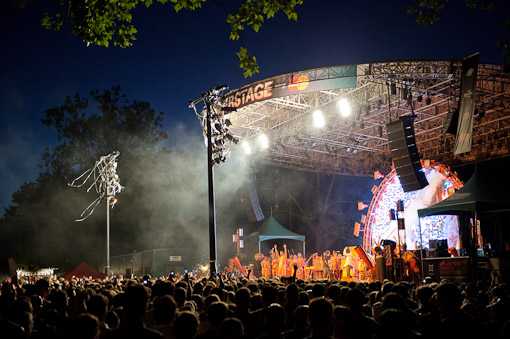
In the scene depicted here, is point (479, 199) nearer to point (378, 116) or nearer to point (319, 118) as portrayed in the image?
point (319, 118)

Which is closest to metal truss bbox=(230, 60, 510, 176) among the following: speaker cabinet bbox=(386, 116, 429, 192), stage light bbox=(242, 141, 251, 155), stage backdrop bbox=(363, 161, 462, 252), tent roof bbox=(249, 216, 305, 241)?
stage light bbox=(242, 141, 251, 155)

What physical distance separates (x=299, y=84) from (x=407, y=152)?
18.0 feet

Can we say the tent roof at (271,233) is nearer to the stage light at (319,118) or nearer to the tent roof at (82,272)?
the stage light at (319,118)

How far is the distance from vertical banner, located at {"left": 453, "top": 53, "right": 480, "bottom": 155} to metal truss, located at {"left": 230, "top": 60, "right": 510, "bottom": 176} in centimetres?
173

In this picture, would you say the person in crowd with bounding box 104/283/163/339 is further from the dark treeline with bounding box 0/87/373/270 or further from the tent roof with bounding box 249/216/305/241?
the dark treeline with bounding box 0/87/373/270

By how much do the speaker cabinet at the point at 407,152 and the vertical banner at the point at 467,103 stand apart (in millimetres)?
2055

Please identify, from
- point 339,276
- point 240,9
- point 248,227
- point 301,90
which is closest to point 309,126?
point 301,90

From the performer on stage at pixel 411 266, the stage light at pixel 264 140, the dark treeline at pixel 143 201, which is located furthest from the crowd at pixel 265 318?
the dark treeline at pixel 143 201

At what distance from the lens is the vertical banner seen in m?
16.3

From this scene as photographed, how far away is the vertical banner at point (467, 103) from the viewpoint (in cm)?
1627

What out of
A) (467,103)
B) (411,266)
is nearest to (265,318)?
(411,266)

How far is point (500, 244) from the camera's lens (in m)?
24.8

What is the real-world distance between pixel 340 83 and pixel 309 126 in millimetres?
6423

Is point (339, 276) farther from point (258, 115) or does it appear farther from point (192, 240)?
point (192, 240)
